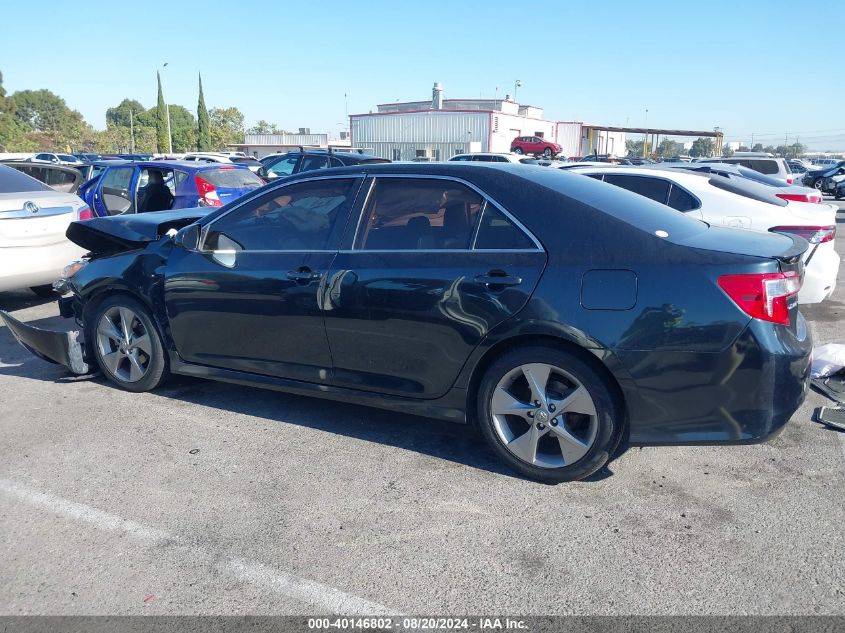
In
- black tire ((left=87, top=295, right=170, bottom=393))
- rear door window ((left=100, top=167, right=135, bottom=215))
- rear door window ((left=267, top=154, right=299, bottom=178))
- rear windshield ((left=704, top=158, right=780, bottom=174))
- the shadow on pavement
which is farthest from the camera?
rear windshield ((left=704, top=158, right=780, bottom=174))

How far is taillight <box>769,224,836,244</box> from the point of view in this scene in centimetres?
659

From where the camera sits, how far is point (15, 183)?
759 cm

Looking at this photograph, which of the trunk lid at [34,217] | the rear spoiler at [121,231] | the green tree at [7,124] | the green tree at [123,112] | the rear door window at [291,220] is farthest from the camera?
the green tree at [123,112]

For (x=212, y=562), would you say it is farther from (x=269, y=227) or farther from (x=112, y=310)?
(x=112, y=310)

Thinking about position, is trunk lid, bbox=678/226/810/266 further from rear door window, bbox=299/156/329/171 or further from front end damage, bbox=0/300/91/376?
rear door window, bbox=299/156/329/171

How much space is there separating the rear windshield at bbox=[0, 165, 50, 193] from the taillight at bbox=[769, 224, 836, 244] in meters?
7.60

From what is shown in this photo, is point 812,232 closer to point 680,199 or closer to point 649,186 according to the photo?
point 680,199

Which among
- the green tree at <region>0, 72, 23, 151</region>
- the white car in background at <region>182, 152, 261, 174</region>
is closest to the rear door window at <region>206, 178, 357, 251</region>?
the white car in background at <region>182, 152, 261, 174</region>

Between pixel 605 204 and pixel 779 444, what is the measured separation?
186cm

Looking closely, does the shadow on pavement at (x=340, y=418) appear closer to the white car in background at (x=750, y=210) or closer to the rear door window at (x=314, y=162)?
the white car in background at (x=750, y=210)

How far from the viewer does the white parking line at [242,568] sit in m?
2.80

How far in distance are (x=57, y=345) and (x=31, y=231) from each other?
264 cm

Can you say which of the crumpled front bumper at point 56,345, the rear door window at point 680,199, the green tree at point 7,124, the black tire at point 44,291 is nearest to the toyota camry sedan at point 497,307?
the crumpled front bumper at point 56,345

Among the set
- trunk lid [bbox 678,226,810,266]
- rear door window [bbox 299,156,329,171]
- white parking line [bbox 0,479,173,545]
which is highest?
rear door window [bbox 299,156,329,171]
